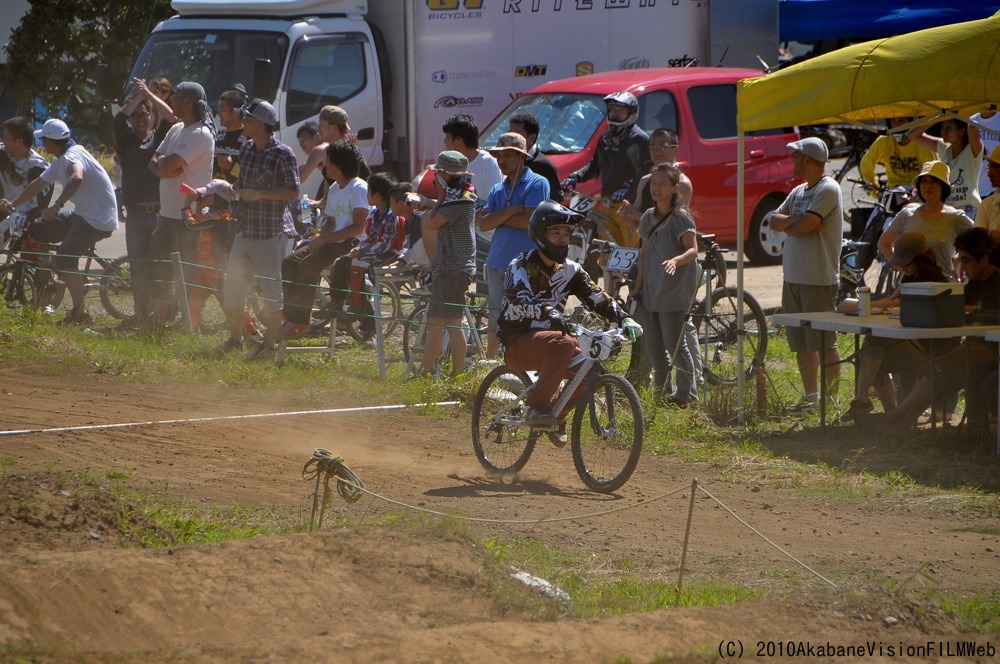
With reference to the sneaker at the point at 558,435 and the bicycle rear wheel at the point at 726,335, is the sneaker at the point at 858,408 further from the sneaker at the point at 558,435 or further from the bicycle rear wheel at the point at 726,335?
the sneaker at the point at 558,435

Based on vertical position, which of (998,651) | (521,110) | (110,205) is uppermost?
(521,110)

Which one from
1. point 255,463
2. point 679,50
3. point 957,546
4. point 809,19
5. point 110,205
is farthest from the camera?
point 809,19

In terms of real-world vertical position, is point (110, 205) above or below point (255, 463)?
above

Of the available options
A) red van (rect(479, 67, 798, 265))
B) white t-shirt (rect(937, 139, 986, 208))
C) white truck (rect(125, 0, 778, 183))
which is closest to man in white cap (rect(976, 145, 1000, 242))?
white t-shirt (rect(937, 139, 986, 208))

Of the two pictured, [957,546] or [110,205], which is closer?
[957,546]

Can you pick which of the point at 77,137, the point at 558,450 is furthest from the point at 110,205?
the point at 77,137

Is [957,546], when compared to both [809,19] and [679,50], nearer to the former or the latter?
[679,50]

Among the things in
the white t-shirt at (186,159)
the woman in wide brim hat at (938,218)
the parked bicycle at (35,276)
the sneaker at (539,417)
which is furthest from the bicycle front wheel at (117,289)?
the woman in wide brim hat at (938,218)

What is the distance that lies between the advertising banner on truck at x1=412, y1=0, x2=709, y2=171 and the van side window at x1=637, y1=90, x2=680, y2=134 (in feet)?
6.20

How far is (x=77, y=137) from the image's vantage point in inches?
1052

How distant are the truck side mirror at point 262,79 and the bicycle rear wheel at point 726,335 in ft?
23.0

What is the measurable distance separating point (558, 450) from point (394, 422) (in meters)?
1.33

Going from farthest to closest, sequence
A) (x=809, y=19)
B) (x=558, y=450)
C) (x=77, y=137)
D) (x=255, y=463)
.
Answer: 1. (x=77, y=137)
2. (x=809, y=19)
3. (x=558, y=450)
4. (x=255, y=463)

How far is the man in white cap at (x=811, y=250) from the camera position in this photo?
29.6 ft
